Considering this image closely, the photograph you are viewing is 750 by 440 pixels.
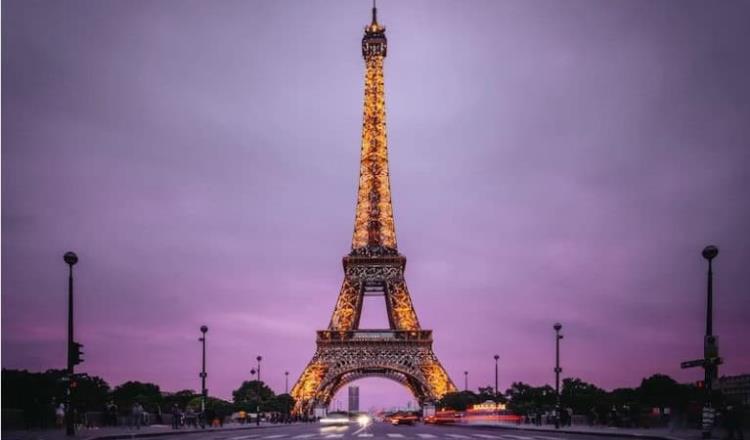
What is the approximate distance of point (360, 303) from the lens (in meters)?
85.1

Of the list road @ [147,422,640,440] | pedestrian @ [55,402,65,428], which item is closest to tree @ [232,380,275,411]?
pedestrian @ [55,402,65,428]

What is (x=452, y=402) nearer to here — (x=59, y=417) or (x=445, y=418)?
(x=445, y=418)

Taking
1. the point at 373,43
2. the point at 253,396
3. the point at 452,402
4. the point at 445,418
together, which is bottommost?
the point at 253,396

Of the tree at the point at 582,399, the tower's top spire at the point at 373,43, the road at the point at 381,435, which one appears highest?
the tower's top spire at the point at 373,43

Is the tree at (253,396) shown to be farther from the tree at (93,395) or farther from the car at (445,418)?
the tree at (93,395)

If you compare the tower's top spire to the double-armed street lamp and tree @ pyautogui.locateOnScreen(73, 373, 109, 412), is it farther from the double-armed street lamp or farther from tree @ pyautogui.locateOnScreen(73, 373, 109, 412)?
the double-armed street lamp

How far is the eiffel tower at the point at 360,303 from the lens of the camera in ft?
263

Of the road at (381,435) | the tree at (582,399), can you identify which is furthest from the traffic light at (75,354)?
the tree at (582,399)

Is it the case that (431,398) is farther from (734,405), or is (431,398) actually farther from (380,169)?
(734,405)

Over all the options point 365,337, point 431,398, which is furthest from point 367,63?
point 431,398

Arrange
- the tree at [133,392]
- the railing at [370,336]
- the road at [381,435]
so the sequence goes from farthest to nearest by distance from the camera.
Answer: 1. the tree at [133,392]
2. the railing at [370,336]
3. the road at [381,435]

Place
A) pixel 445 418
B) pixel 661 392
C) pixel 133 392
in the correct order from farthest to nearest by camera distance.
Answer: pixel 133 392, pixel 661 392, pixel 445 418

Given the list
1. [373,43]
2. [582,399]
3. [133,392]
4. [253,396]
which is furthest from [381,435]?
[253,396]

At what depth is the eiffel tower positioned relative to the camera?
263 feet
